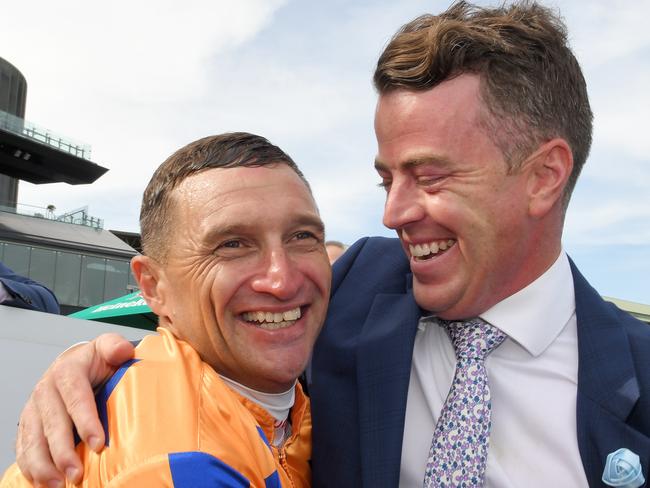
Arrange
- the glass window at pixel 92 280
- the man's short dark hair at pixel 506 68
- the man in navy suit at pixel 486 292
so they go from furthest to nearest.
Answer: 1. the glass window at pixel 92 280
2. the man's short dark hair at pixel 506 68
3. the man in navy suit at pixel 486 292

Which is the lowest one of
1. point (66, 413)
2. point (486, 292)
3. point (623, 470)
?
point (623, 470)

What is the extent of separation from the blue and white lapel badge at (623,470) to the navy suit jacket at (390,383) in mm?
35

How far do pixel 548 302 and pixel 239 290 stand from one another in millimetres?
1016

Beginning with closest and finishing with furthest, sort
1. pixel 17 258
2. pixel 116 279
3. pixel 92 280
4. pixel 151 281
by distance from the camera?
pixel 151 281
pixel 17 258
pixel 92 280
pixel 116 279

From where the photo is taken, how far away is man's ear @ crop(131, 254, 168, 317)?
5.82ft

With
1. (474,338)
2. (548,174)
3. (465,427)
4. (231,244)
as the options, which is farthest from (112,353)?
(548,174)

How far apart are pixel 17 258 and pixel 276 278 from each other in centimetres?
2631

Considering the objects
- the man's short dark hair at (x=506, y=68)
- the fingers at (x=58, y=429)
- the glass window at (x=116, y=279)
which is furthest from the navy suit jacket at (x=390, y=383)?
the glass window at (x=116, y=279)

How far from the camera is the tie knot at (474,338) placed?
1922mm

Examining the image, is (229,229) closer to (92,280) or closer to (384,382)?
(384,382)

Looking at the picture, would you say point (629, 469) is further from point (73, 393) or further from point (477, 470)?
point (73, 393)

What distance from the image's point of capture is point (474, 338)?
1.97 meters

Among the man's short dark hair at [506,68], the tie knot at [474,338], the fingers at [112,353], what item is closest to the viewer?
the fingers at [112,353]

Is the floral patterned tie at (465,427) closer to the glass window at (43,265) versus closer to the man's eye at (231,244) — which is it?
the man's eye at (231,244)
